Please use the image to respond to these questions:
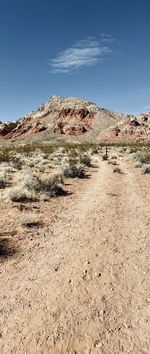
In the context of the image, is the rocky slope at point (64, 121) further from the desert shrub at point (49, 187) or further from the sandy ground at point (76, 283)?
the sandy ground at point (76, 283)

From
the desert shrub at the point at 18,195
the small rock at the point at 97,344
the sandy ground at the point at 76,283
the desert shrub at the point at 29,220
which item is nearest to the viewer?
the small rock at the point at 97,344

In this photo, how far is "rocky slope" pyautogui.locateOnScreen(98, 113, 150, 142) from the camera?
105438mm

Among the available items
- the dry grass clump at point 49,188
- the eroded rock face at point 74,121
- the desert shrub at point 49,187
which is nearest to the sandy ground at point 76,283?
the dry grass clump at point 49,188

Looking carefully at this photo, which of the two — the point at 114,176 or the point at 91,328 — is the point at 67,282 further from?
the point at 114,176

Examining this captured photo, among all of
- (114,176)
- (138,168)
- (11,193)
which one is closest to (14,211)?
(11,193)

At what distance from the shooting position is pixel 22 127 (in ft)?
433

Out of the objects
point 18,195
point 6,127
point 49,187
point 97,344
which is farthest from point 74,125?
point 97,344

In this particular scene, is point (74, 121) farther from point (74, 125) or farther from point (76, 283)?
point (76, 283)

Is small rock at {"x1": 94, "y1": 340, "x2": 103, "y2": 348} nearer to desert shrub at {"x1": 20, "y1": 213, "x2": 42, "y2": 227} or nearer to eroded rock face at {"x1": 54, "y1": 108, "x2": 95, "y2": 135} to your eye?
desert shrub at {"x1": 20, "y1": 213, "x2": 42, "y2": 227}

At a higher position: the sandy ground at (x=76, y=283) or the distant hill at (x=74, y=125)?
the distant hill at (x=74, y=125)

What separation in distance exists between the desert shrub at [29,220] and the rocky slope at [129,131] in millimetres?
93840

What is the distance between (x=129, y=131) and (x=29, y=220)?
102 m

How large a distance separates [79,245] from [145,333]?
3716mm

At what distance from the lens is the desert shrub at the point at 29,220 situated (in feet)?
33.2
